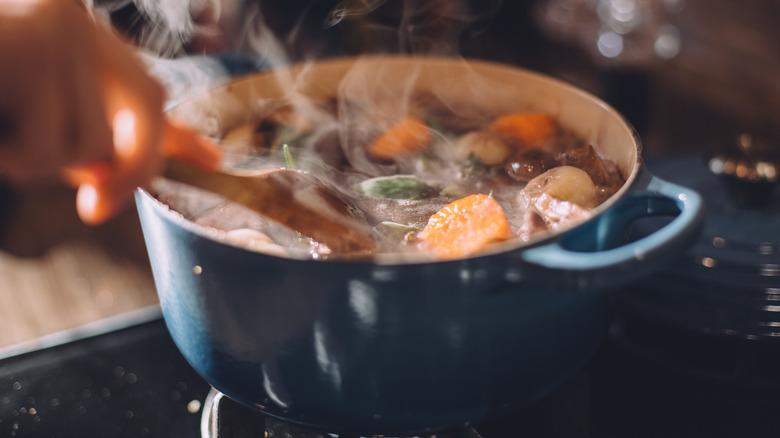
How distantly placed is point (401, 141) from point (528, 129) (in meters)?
0.20

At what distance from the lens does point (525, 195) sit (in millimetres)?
792

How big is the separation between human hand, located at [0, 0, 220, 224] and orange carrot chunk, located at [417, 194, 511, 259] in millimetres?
312

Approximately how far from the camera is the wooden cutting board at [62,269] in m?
1.03

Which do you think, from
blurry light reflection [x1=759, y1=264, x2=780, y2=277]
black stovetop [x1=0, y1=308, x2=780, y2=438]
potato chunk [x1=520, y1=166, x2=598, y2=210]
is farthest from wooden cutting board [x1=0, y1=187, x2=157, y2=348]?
blurry light reflection [x1=759, y1=264, x2=780, y2=277]

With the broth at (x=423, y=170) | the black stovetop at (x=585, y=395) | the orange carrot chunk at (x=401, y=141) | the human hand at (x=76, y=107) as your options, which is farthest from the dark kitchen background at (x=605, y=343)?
the human hand at (x=76, y=107)

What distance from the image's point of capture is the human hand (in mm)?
456

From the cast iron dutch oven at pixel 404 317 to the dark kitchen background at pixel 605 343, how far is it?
7.3 inches

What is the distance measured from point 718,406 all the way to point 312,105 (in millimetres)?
745

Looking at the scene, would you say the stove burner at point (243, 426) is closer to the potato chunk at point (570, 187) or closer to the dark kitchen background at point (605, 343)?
the dark kitchen background at point (605, 343)

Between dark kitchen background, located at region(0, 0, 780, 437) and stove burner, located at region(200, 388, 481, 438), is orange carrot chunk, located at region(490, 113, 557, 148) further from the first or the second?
stove burner, located at region(200, 388, 481, 438)

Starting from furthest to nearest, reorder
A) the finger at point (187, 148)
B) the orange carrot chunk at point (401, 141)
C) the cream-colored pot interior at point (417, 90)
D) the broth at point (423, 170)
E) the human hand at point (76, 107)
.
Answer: the orange carrot chunk at point (401, 141), the cream-colored pot interior at point (417, 90), the broth at point (423, 170), the finger at point (187, 148), the human hand at point (76, 107)

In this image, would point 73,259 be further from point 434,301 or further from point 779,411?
point 779,411

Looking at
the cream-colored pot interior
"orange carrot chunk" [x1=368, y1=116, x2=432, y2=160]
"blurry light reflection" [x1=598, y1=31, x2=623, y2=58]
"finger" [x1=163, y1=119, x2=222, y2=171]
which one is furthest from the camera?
"blurry light reflection" [x1=598, y1=31, x2=623, y2=58]

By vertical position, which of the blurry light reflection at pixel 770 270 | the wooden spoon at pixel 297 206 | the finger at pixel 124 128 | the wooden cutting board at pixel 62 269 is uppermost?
the finger at pixel 124 128
